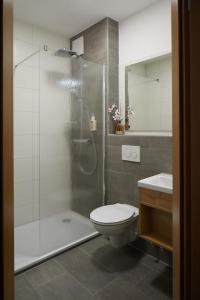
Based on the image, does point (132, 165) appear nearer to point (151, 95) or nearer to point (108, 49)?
point (151, 95)

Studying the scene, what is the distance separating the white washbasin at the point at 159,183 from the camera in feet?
5.44

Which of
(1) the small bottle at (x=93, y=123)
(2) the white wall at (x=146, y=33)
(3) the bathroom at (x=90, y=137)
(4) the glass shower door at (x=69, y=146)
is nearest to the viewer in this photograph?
(3) the bathroom at (x=90, y=137)

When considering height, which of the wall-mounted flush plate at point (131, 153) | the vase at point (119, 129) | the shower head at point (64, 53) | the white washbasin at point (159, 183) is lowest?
the white washbasin at point (159, 183)

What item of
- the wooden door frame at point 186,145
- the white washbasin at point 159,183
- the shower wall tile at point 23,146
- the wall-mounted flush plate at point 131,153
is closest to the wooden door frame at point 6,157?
the wooden door frame at point 186,145

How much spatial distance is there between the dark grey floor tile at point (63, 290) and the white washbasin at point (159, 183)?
0.95m

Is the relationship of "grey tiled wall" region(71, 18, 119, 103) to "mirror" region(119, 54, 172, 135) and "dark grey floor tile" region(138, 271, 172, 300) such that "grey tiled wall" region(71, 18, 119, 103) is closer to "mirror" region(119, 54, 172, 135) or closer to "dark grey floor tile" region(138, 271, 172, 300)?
"mirror" region(119, 54, 172, 135)

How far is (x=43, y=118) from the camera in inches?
97.7

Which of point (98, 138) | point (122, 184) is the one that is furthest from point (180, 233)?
point (98, 138)

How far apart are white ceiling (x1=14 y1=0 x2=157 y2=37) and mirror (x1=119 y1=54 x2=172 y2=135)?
0.60 m

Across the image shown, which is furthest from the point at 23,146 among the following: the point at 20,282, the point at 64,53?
the point at 20,282

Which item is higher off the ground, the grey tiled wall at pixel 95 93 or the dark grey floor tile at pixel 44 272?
the grey tiled wall at pixel 95 93

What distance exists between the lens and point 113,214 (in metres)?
2.04

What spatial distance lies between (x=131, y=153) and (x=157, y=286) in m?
1.22

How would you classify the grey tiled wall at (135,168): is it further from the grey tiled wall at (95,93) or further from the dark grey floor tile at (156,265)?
the grey tiled wall at (95,93)
